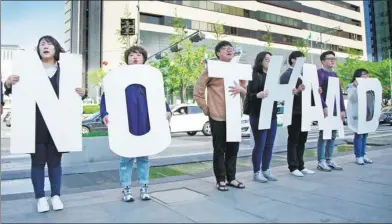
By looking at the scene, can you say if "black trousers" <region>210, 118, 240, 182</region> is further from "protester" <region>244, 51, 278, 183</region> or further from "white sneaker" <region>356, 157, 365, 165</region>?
"white sneaker" <region>356, 157, 365, 165</region>

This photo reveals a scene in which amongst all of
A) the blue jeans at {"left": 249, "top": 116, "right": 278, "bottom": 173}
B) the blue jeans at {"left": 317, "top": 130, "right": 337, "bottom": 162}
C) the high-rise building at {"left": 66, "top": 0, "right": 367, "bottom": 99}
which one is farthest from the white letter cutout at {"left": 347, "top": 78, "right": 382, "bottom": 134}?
the high-rise building at {"left": 66, "top": 0, "right": 367, "bottom": 99}

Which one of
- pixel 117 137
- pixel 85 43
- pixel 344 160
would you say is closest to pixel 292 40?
pixel 85 43

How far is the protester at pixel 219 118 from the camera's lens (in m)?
4.63

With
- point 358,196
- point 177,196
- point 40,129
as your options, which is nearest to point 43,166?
point 40,129

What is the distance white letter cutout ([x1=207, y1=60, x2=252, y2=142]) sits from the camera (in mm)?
4602

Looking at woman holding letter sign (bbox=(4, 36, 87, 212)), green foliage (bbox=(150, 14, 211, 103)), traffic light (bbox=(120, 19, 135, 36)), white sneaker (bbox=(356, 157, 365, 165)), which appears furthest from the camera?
green foliage (bbox=(150, 14, 211, 103))

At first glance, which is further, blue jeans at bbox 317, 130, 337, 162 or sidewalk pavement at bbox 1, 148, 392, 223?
blue jeans at bbox 317, 130, 337, 162

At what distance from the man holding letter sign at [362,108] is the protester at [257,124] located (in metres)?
2.36

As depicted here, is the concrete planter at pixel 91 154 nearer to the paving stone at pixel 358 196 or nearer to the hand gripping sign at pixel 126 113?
the hand gripping sign at pixel 126 113

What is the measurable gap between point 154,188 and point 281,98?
2.36 m

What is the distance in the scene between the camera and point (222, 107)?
4676 millimetres

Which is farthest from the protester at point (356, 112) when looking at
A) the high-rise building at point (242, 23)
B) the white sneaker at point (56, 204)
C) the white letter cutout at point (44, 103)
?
the high-rise building at point (242, 23)

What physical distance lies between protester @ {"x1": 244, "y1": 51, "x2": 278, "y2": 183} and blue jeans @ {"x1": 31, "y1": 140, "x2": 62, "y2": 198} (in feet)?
9.10

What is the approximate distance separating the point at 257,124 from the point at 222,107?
0.73 m
